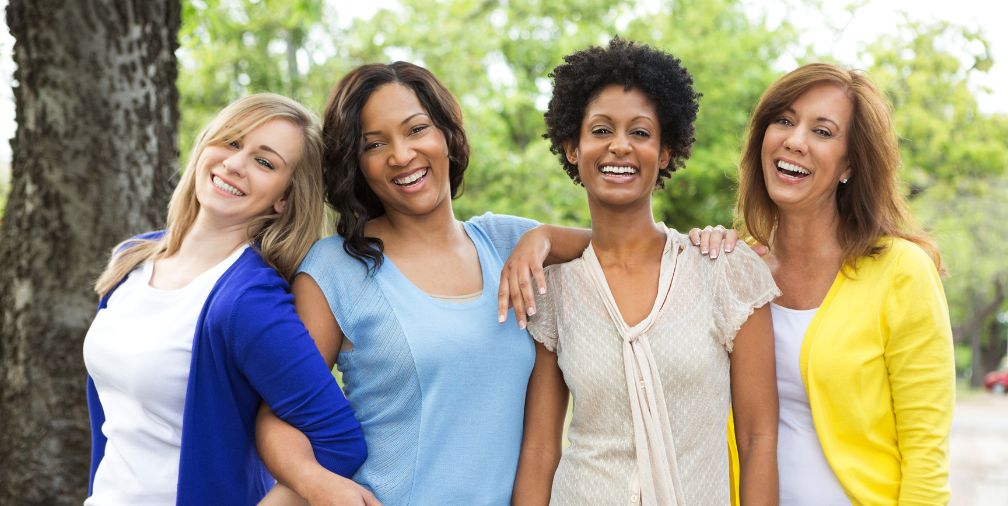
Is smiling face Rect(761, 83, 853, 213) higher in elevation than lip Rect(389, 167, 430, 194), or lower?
higher

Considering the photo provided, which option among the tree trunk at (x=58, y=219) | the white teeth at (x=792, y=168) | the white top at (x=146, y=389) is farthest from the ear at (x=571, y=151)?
the tree trunk at (x=58, y=219)

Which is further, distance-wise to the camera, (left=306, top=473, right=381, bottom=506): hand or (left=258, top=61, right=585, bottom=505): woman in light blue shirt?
(left=258, top=61, right=585, bottom=505): woman in light blue shirt

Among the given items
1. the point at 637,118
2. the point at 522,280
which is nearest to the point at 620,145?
the point at 637,118

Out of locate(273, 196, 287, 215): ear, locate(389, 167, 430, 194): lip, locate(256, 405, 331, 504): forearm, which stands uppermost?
locate(389, 167, 430, 194): lip

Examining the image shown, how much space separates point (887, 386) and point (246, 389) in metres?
1.81

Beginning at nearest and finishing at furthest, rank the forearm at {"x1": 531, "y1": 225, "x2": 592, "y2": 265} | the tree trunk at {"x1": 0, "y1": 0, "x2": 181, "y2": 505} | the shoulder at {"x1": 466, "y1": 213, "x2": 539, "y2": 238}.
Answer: the forearm at {"x1": 531, "y1": 225, "x2": 592, "y2": 265}, the shoulder at {"x1": 466, "y1": 213, "x2": 539, "y2": 238}, the tree trunk at {"x1": 0, "y1": 0, "x2": 181, "y2": 505}

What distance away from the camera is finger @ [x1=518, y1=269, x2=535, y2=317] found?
106 inches

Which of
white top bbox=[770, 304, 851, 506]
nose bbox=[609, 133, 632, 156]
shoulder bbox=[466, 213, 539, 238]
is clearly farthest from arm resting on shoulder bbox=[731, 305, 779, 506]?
shoulder bbox=[466, 213, 539, 238]

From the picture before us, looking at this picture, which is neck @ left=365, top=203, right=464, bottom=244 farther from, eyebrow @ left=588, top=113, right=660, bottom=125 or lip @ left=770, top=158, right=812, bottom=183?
lip @ left=770, top=158, right=812, bottom=183

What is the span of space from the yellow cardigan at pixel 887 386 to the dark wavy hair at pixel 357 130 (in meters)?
1.28

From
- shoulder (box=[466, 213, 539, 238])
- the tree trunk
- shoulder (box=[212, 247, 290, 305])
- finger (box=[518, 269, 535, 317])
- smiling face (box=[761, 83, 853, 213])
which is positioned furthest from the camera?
the tree trunk

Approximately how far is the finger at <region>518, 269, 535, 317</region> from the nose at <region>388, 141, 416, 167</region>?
0.46 metres

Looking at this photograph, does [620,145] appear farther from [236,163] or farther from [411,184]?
[236,163]

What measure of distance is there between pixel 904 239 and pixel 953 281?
27.1m
